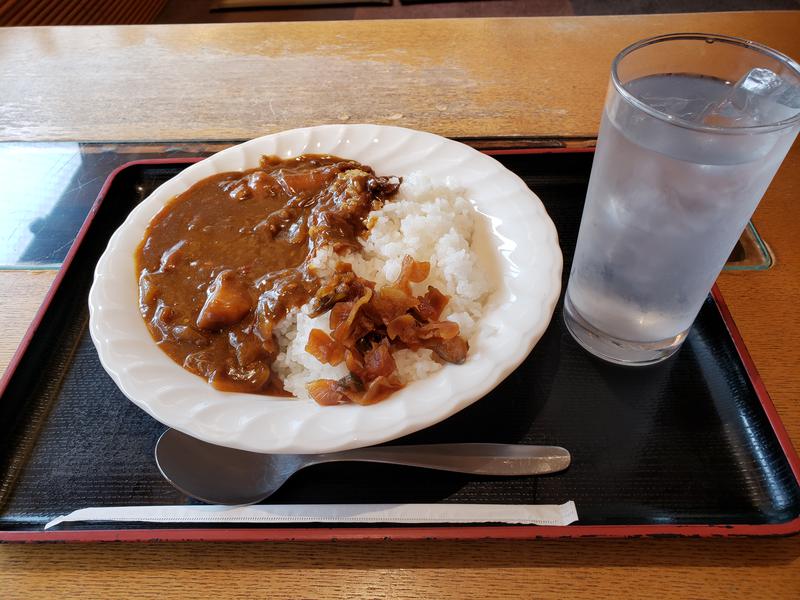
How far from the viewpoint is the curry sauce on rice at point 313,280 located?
1459 millimetres

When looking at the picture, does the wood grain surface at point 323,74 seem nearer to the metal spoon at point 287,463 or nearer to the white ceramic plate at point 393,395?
the white ceramic plate at point 393,395

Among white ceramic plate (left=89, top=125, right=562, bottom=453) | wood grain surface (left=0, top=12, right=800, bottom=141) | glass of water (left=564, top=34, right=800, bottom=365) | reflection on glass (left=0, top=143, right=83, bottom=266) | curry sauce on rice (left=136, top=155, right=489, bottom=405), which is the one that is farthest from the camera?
wood grain surface (left=0, top=12, right=800, bottom=141)

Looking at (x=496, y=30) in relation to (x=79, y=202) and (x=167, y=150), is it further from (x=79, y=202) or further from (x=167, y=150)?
(x=79, y=202)

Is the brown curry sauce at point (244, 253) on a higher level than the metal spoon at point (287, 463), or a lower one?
higher

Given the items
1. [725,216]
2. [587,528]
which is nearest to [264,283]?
[587,528]

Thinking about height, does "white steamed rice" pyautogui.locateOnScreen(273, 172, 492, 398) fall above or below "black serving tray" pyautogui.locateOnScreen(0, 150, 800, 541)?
above

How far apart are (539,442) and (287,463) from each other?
0.61 m

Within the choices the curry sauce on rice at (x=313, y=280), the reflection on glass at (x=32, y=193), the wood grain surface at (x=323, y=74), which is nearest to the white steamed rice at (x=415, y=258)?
the curry sauce on rice at (x=313, y=280)

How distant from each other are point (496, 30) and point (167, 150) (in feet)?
6.21

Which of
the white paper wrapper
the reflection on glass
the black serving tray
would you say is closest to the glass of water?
the black serving tray

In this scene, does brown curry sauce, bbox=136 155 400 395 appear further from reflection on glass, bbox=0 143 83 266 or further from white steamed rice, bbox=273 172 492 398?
reflection on glass, bbox=0 143 83 266

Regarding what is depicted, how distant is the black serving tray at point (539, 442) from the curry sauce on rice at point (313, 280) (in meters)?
0.22

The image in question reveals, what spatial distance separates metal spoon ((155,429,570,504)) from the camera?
126 cm

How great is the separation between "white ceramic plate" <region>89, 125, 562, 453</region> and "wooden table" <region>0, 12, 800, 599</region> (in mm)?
249
